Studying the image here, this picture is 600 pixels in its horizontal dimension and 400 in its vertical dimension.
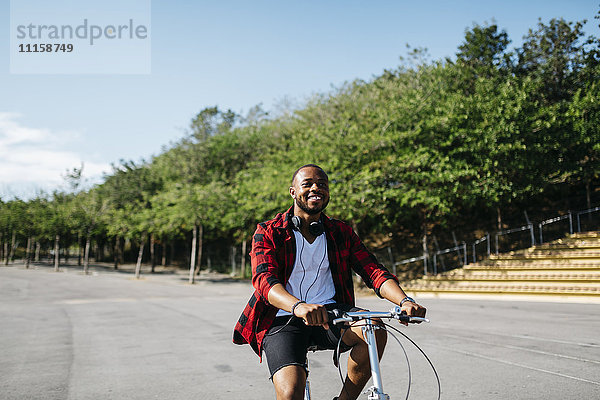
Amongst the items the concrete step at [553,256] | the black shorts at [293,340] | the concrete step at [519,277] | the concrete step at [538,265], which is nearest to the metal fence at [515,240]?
the concrete step at [553,256]

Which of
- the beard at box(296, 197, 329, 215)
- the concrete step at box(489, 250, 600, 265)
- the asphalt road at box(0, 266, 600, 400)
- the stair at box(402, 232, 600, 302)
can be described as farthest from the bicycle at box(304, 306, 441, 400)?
the concrete step at box(489, 250, 600, 265)

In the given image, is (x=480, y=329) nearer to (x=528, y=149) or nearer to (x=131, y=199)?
(x=528, y=149)

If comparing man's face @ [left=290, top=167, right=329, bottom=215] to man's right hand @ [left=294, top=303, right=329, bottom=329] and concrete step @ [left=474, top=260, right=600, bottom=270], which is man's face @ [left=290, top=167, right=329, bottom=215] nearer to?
man's right hand @ [left=294, top=303, right=329, bottom=329]

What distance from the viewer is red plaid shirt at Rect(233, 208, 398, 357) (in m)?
2.76

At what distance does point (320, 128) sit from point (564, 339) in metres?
15.4

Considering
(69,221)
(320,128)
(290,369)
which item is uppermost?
(320,128)

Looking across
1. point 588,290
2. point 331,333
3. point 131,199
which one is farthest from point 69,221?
point 331,333

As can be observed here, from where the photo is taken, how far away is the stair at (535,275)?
1591 centimetres

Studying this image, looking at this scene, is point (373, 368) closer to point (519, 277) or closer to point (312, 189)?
point (312, 189)

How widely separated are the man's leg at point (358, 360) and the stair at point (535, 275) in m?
14.9

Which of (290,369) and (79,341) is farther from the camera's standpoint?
(79,341)

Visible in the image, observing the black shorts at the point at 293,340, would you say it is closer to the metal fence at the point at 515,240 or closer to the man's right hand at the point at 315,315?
the man's right hand at the point at 315,315

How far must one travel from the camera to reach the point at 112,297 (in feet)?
59.3

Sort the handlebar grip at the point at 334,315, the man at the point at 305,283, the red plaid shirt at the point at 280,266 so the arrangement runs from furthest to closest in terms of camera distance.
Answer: the red plaid shirt at the point at 280,266
the man at the point at 305,283
the handlebar grip at the point at 334,315
